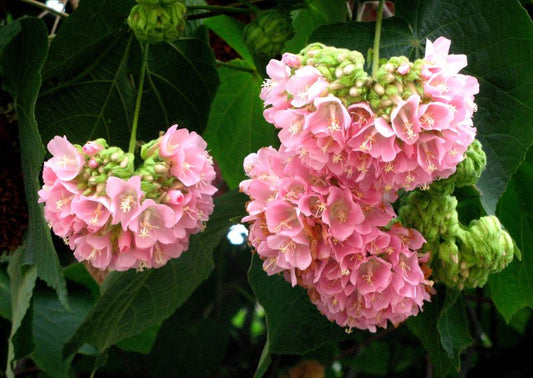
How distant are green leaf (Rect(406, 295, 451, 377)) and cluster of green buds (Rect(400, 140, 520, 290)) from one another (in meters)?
0.19

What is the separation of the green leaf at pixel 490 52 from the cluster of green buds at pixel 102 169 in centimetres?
32

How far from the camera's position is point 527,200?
4.59 ft

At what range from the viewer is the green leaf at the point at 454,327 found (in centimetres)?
119

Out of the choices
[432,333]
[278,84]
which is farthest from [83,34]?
[432,333]

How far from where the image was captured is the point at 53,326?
5.78 feet

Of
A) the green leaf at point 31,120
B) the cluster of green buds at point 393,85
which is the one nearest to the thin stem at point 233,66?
the green leaf at point 31,120

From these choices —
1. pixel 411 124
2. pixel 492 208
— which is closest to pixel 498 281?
pixel 492 208

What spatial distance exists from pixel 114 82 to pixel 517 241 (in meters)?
0.74

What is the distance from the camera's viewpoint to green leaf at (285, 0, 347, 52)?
140 cm

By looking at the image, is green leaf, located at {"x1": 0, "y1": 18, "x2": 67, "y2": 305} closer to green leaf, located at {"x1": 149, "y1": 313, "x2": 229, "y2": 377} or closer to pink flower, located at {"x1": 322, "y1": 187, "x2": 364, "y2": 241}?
pink flower, located at {"x1": 322, "y1": 187, "x2": 364, "y2": 241}

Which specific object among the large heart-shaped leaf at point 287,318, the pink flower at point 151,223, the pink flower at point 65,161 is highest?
the pink flower at point 65,161

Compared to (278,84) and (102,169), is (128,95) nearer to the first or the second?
(102,169)

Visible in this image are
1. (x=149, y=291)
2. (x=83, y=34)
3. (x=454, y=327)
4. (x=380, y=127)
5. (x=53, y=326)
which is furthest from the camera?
(x=53, y=326)

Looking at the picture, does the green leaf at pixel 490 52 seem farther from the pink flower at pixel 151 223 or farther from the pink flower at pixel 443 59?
the pink flower at pixel 151 223
